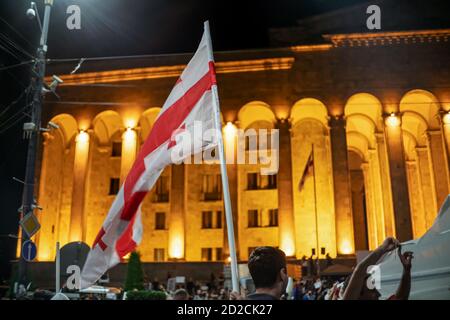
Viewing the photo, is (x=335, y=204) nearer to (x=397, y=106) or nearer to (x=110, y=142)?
(x=397, y=106)

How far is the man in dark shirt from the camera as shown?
122 inches

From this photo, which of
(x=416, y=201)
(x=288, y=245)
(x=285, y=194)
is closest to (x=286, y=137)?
(x=285, y=194)

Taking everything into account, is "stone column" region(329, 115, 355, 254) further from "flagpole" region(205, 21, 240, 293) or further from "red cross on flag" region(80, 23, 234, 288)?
"flagpole" region(205, 21, 240, 293)

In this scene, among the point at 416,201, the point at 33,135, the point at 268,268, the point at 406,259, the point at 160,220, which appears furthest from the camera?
the point at 416,201

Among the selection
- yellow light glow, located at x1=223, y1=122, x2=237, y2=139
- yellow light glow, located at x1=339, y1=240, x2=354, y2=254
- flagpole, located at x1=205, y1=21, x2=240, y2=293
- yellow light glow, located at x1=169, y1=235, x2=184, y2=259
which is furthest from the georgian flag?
yellow light glow, located at x1=223, y1=122, x2=237, y2=139

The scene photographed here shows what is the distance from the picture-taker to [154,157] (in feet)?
18.7

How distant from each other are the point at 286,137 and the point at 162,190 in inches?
470

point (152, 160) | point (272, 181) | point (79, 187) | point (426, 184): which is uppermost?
point (272, 181)

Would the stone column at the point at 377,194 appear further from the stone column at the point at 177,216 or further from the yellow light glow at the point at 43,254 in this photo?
the yellow light glow at the point at 43,254

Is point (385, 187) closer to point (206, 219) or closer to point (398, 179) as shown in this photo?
point (398, 179)

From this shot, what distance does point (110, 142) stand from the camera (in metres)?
41.0

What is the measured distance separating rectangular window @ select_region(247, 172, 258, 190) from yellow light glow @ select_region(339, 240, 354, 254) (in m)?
8.82
